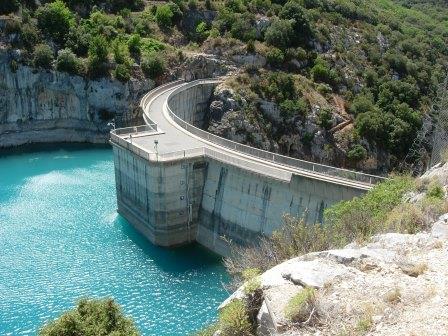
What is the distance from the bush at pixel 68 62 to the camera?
64938 mm

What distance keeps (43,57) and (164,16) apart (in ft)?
66.5

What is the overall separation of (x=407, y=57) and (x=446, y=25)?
1882 inches

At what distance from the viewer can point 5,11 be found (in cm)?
6906

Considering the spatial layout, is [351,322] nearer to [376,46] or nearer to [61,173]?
[61,173]

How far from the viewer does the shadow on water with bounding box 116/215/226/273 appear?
126 feet

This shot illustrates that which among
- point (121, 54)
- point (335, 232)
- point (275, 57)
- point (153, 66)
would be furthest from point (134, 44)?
point (335, 232)

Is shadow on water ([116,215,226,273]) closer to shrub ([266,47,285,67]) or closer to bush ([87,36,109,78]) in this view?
bush ([87,36,109,78])


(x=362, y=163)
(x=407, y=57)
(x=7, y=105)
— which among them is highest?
(x=407, y=57)

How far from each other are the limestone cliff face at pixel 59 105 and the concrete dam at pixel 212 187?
2006 cm

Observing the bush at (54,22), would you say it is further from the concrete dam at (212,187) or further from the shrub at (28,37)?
the concrete dam at (212,187)

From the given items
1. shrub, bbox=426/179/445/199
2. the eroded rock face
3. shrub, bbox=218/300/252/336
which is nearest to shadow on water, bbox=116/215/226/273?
shrub, bbox=426/179/445/199

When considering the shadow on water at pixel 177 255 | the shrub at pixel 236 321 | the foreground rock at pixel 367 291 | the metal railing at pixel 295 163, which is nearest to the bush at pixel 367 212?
the foreground rock at pixel 367 291

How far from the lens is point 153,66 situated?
6844cm

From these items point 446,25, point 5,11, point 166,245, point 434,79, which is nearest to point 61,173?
point 166,245
